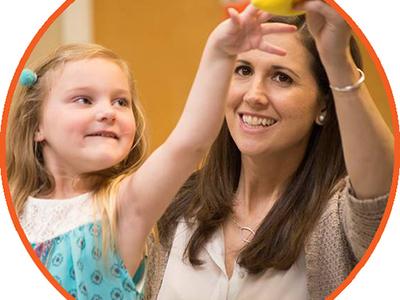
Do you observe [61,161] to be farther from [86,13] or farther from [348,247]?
[348,247]

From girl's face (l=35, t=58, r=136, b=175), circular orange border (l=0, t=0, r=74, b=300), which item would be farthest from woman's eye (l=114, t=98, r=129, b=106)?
circular orange border (l=0, t=0, r=74, b=300)

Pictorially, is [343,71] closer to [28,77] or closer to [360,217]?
[360,217]

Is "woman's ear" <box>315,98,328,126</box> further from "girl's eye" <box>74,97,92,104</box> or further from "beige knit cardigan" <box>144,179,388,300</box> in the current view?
"girl's eye" <box>74,97,92,104</box>

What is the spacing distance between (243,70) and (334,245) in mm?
168

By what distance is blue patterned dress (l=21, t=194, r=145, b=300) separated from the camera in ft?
2.30

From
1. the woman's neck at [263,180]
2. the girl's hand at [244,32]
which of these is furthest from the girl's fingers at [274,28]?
the woman's neck at [263,180]

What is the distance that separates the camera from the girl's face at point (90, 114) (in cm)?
71

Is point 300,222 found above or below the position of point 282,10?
below

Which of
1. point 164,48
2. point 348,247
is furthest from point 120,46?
point 348,247

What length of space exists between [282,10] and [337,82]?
0.23ft

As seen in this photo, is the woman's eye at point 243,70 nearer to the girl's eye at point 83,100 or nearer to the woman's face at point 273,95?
the woman's face at point 273,95

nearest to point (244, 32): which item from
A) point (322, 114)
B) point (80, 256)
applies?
point (322, 114)

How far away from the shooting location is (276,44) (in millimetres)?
706

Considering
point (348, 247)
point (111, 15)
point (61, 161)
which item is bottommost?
point (348, 247)
